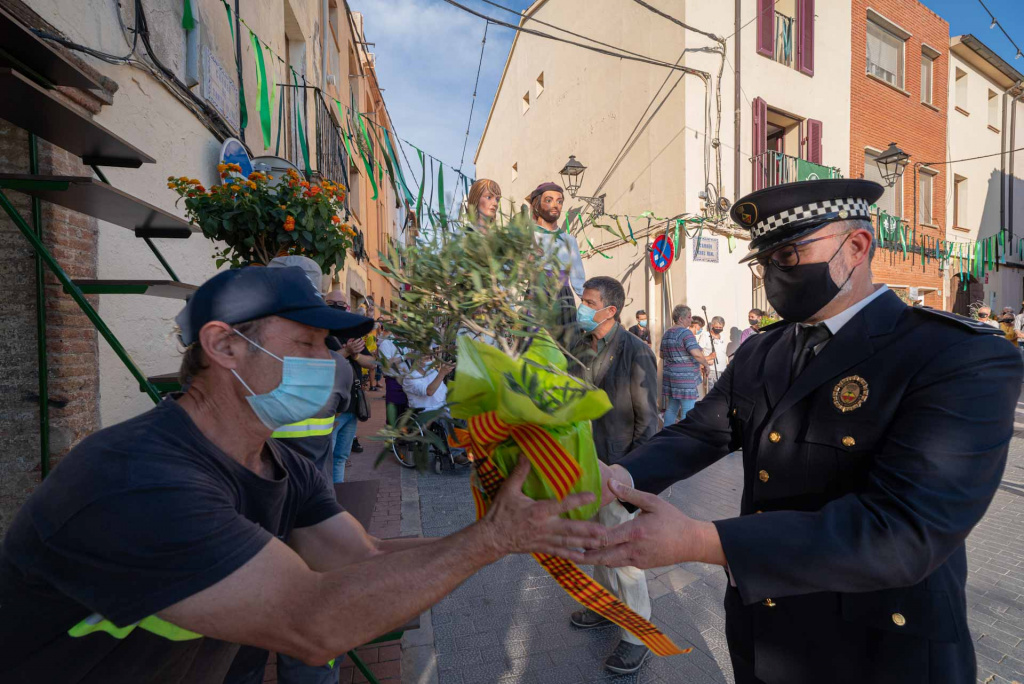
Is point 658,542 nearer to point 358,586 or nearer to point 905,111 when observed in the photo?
point 358,586

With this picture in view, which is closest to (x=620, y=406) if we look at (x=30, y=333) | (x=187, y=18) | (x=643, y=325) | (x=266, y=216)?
(x=266, y=216)

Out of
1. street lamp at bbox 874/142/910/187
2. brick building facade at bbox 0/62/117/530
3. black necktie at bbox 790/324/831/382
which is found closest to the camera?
black necktie at bbox 790/324/831/382

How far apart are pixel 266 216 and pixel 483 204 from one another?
2.59m

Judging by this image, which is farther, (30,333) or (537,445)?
(30,333)

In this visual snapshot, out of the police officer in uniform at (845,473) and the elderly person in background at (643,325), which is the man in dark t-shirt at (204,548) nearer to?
the police officer in uniform at (845,473)

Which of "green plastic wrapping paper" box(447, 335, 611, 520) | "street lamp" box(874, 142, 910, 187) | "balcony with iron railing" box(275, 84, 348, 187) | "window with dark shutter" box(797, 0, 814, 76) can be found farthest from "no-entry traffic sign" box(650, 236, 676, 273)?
"green plastic wrapping paper" box(447, 335, 611, 520)

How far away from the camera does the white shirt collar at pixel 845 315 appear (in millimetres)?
1664

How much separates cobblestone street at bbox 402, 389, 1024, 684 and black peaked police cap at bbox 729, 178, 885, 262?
253 cm

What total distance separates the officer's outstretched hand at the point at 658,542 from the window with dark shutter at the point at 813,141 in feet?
46.3

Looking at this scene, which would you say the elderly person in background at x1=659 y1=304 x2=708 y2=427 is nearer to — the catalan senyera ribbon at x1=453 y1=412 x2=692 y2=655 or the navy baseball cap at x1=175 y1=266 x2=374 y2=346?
the catalan senyera ribbon at x1=453 y1=412 x2=692 y2=655

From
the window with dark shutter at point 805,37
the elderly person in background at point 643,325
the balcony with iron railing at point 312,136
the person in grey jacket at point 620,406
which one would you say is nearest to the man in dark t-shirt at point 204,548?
the person in grey jacket at point 620,406

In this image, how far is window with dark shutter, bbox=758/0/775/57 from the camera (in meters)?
12.0

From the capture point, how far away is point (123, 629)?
4.18 feet

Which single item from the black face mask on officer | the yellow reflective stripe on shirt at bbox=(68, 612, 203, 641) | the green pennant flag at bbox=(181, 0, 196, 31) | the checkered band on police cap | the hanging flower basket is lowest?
the yellow reflective stripe on shirt at bbox=(68, 612, 203, 641)
